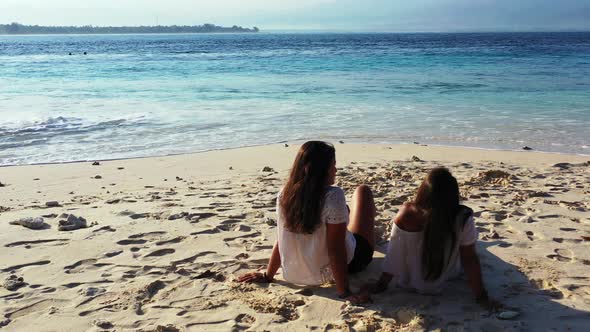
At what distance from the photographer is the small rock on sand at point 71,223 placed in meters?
4.86

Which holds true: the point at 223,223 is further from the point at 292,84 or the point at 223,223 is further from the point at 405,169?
the point at 292,84

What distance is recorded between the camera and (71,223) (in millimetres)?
4938

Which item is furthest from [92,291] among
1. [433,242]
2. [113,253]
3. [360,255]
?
[433,242]

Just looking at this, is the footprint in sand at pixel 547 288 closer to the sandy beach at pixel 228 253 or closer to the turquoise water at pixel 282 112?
the sandy beach at pixel 228 253

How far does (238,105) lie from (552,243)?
11.1m

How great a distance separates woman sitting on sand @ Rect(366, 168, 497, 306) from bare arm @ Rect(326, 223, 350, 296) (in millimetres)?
153

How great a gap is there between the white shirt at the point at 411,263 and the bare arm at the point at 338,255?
0.34 meters

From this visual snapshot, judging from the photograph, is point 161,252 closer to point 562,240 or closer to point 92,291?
point 92,291

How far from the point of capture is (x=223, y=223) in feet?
16.6

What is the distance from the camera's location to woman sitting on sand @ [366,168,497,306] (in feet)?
11.0

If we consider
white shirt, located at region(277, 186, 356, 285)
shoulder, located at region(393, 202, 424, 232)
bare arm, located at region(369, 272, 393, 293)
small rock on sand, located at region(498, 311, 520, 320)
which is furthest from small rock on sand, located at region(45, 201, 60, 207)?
small rock on sand, located at region(498, 311, 520, 320)

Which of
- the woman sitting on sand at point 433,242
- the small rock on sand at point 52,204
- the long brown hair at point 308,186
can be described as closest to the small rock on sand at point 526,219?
the woman sitting on sand at point 433,242

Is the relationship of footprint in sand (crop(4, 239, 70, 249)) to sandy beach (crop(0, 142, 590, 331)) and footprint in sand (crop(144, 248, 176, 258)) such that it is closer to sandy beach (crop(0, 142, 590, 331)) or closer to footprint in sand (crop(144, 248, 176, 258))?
sandy beach (crop(0, 142, 590, 331))

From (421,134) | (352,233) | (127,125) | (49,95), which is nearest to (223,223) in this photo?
(352,233)
